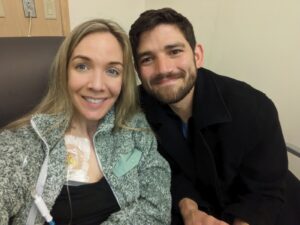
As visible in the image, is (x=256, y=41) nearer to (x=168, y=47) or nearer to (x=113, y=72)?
(x=168, y=47)

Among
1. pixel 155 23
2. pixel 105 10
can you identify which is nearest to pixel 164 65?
pixel 155 23

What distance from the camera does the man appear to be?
42.0 inches

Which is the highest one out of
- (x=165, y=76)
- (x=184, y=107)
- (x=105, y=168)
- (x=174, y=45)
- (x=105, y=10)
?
(x=105, y=10)

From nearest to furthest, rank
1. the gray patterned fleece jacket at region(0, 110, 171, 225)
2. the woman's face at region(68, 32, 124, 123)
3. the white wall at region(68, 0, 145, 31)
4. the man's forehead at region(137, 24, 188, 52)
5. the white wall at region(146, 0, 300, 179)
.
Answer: the gray patterned fleece jacket at region(0, 110, 171, 225), the woman's face at region(68, 32, 124, 123), the man's forehead at region(137, 24, 188, 52), the white wall at region(146, 0, 300, 179), the white wall at region(68, 0, 145, 31)

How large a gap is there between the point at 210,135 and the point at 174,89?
0.22 meters

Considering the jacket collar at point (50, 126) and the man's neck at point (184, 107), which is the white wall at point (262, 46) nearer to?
the man's neck at point (184, 107)

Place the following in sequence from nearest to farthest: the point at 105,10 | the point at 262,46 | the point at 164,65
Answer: the point at 164,65
the point at 262,46
the point at 105,10

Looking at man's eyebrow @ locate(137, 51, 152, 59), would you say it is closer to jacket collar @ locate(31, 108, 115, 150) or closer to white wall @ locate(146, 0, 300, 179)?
jacket collar @ locate(31, 108, 115, 150)

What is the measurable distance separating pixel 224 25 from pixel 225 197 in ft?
3.14

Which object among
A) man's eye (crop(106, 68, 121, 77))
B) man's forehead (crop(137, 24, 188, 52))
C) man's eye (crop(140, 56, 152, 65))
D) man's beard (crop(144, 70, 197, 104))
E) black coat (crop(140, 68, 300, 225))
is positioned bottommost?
black coat (crop(140, 68, 300, 225))

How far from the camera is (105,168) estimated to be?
1.01 meters

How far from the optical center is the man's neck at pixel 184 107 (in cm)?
116

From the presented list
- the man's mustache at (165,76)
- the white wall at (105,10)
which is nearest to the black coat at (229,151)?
the man's mustache at (165,76)

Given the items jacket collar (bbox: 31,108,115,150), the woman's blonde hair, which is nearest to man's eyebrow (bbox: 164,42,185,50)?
the woman's blonde hair
